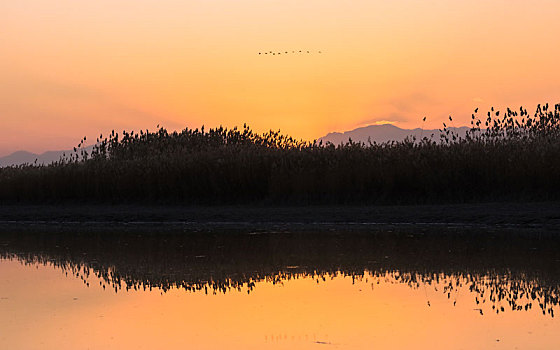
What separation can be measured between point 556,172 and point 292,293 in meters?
12.9

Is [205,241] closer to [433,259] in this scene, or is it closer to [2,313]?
[433,259]

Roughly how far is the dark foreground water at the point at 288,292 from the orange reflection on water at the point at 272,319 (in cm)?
2

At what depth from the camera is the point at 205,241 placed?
15.3m

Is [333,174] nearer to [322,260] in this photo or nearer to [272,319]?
[322,260]

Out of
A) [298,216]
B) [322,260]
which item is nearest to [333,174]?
[298,216]

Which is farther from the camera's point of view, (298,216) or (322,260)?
(298,216)

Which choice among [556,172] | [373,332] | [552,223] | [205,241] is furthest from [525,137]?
[373,332]

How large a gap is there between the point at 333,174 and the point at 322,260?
10397mm

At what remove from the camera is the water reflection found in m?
9.59

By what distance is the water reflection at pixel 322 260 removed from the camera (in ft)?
31.5

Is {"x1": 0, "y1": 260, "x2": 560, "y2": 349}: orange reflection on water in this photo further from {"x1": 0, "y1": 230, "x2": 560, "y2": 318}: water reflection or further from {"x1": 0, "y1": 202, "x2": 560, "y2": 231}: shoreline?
{"x1": 0, "y1": 202, "x2": 560, "y2": 231}: shoreline

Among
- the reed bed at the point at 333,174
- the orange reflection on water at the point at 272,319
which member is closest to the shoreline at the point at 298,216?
the reed bed at the point at 333,174

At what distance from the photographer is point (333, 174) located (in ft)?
73.6

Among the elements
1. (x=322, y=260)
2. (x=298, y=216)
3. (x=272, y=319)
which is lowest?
(x=272, y=319)
